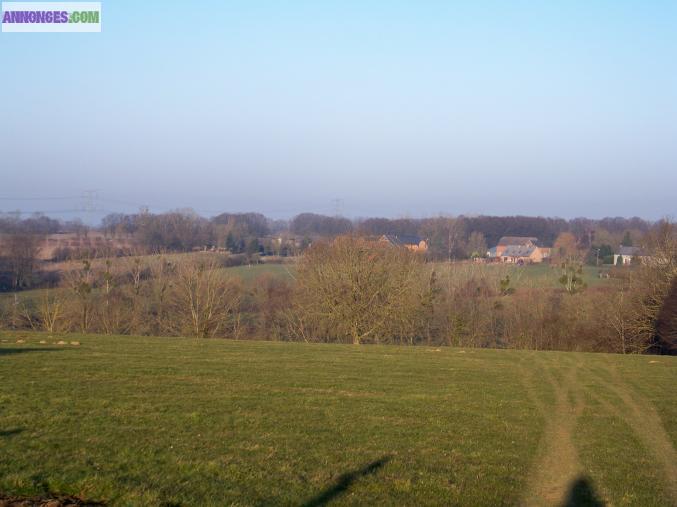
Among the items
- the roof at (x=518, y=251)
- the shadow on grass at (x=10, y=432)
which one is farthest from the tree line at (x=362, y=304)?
the shadow on grass at (x=10, y=432)

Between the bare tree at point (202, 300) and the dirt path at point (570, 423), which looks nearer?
the dirt path at point (570, 423)

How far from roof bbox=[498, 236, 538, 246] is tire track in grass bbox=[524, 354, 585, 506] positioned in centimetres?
6070

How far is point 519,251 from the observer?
73312 millimetres

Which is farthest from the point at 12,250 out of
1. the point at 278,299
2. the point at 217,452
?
the point at 217,452

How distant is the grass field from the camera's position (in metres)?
7.15

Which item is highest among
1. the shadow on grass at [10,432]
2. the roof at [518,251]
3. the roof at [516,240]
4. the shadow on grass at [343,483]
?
the roof at [516,240]

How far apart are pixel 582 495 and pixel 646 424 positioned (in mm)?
4996

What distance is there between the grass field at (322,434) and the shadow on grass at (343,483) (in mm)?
33

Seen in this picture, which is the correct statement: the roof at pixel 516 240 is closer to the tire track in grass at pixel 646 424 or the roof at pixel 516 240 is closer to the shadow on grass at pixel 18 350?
the tire track in grass at pixel 646 424

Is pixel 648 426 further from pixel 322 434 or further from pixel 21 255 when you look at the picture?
pixel 21 255

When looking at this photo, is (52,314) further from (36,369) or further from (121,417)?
(121,417)

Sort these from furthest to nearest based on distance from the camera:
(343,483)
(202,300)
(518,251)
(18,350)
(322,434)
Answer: (518,251) < (202,300) < (18,350) < (322,434) < (343,483)

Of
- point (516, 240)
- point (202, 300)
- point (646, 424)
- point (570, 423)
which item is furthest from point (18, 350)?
point (516, 240)

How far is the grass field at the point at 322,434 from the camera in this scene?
23.5ft
